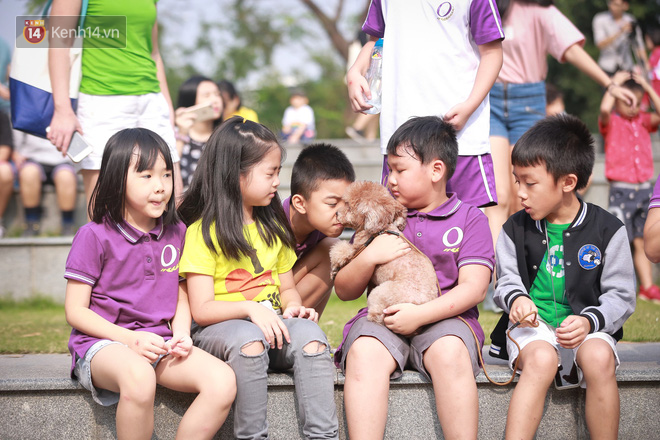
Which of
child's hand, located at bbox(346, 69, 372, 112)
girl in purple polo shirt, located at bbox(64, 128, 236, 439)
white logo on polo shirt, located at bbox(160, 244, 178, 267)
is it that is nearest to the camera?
girl in purple polo shirt, located at bbox(64, 128, 236, 439)

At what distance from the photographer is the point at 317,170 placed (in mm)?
3451

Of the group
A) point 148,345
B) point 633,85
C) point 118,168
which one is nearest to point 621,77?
point 633,85

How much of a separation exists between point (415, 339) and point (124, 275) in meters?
1.31

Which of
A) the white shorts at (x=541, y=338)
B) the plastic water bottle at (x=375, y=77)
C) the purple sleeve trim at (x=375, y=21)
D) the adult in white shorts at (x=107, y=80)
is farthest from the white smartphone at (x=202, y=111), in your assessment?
the white shorts at (x=541, y=338)

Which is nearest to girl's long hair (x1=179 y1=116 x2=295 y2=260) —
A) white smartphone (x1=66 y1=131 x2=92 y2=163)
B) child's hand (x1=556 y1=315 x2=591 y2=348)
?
white smartphone (x1=66 y1=131 x2=92 y2=163)

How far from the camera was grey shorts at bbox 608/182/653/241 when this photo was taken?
237 inches

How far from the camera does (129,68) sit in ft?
13.3

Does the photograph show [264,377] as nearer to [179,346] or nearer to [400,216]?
[179,346]

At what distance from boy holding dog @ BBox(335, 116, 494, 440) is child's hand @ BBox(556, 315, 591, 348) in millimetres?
357

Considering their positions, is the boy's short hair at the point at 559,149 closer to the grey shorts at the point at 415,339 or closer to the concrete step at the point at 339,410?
the grey shorts at the point at 415,339

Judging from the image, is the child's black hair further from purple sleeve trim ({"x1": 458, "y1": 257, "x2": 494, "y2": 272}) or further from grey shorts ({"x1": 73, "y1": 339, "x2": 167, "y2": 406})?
purple sleeve trim ({"x1": 458, "y1": 257, "x2": 494, "y2": 272})

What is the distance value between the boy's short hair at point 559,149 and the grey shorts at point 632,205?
3.05 meters

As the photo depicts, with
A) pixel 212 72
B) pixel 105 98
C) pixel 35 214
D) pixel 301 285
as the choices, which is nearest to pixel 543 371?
pixel 301 285

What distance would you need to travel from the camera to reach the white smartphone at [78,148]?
3.71m
